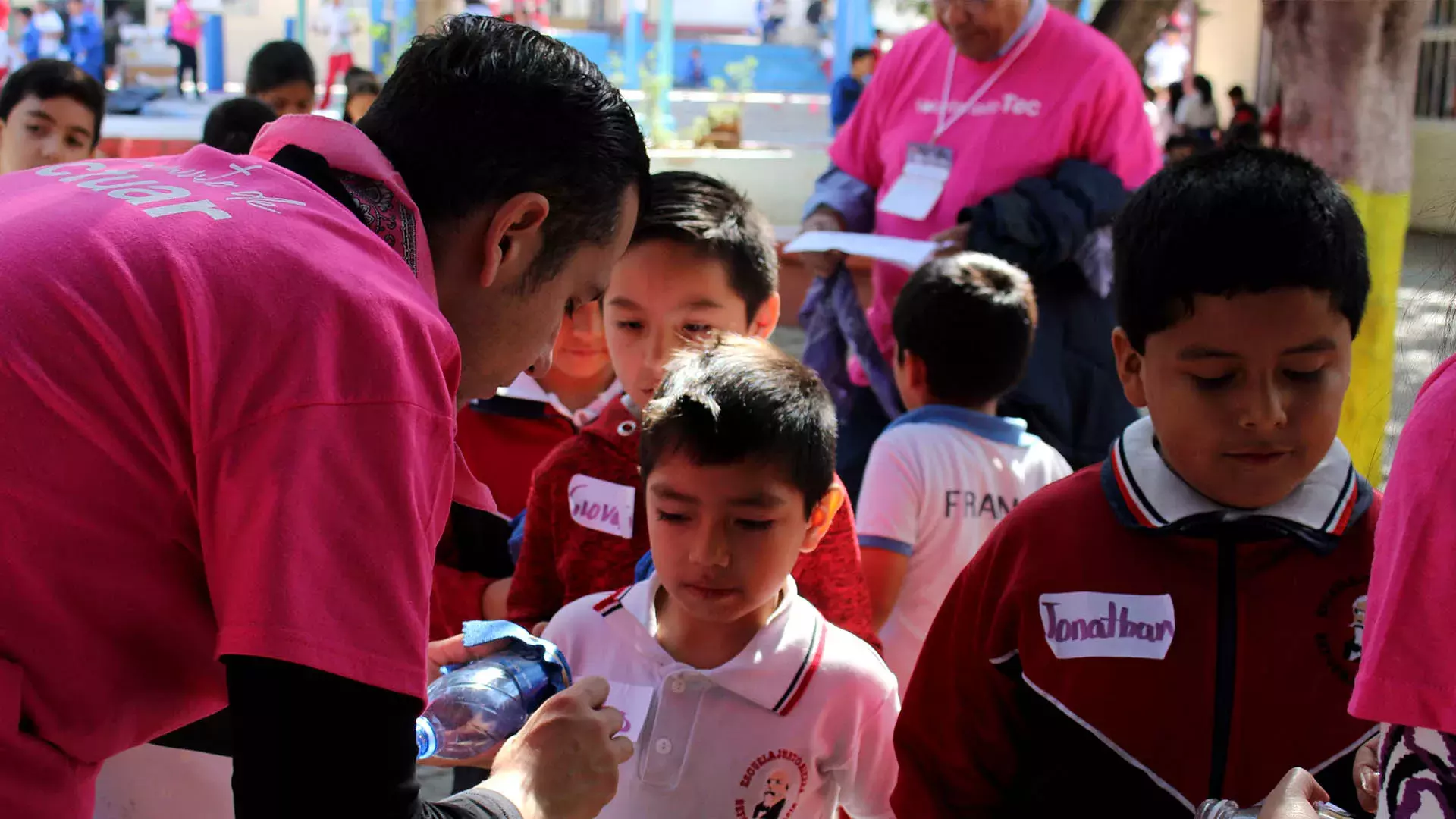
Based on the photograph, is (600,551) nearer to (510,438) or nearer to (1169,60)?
(510,438)

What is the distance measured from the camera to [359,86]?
7207 mm

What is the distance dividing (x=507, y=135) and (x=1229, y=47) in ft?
63.5

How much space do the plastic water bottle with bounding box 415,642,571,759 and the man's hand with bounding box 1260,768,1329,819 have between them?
781 millimetres

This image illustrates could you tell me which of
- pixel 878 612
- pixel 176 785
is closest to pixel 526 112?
pixel 176 785

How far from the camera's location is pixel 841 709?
6.23ft

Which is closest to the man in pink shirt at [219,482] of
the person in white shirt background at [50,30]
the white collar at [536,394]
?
the white collar at [536,394]

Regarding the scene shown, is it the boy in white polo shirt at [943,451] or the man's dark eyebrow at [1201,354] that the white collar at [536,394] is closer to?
the boy in white polo shirt at [943,451]

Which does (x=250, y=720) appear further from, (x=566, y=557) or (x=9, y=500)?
(x=566, y=557)

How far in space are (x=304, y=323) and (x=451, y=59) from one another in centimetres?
43

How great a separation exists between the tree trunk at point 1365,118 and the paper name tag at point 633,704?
8.98 ft

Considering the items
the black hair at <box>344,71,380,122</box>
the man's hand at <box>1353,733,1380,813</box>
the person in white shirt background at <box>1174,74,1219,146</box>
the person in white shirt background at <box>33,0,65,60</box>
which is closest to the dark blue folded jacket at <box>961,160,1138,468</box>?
the man's hand at <box>1353,733,1380,813</box>

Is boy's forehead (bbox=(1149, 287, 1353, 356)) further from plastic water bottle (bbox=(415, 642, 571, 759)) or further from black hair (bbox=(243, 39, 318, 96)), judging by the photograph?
black hair (bbox=(243, 39, 318, 96))

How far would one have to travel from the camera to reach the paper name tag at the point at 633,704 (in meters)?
1.87

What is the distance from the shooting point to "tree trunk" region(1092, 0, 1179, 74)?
536cm
